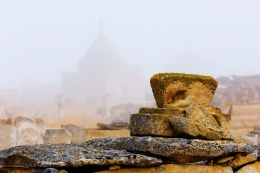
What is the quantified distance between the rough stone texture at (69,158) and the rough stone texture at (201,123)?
1.46ft

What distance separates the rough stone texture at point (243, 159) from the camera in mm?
5020

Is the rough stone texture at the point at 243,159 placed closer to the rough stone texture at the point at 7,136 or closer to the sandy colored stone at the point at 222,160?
the sandy colored stone at the point at 222,160

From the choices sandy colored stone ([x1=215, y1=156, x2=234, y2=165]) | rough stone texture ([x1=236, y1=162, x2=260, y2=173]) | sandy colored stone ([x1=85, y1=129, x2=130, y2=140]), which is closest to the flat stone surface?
sandy colored stone ([x1=215, y1=156, x2=234, y2=165])

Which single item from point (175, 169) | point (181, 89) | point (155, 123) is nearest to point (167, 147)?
point (175, 169)

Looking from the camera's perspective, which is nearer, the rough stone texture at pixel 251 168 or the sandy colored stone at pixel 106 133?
the rough stone texture at pixel 251 168

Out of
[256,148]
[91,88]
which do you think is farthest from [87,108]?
[256,148]

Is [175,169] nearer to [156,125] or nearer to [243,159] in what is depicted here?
[156,125]

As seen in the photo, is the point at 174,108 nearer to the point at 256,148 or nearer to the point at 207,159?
the point at 207,159

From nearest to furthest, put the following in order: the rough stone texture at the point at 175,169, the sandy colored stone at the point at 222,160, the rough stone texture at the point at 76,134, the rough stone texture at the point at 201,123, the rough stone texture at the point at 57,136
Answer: the rough stone texture at the point at 175,169 → the rough stone texture at the point at 201,123 → the sandy colored stone at the point at 222,160 → the rough stone texture at the point at 57,136 → the rough stone texture at the point at 76,134

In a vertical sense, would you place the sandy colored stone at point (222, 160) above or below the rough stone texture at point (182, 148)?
below

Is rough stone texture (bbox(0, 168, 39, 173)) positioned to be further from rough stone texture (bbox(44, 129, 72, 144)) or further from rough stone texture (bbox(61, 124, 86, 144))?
rough stone texture (bbox(61, 124, 86, 144))

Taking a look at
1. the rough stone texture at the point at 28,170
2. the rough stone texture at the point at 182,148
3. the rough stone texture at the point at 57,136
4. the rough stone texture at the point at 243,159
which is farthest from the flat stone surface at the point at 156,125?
the rough stone texture at the point at 57,136

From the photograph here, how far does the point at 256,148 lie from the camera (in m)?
5.54

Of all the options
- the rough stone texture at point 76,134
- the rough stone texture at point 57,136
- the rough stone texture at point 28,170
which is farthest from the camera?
the rough stone texture at point 76,134
